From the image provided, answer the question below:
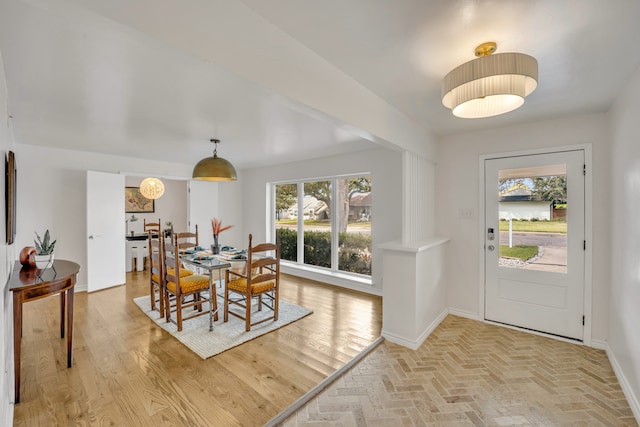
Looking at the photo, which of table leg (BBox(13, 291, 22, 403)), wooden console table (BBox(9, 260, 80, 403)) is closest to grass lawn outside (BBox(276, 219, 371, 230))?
wooden console table (BBox(9, 260, 80, 403))

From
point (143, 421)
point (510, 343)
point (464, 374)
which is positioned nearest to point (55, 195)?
point (143, 421)

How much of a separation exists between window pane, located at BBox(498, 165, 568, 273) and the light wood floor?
1.77 m

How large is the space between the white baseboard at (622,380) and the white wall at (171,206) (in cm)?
800

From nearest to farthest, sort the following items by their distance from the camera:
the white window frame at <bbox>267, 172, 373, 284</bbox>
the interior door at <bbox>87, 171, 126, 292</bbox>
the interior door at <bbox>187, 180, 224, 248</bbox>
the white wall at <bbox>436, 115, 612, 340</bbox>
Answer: the white wall at <bbox>436, 115, 612, 340</bbox> < the interior door at <bbox>87, 171, 126, 292</bbox> < the white window frame at <bbox>267, 172, 373, 284</bbox> < the interior door at <bbox>187, 180, 224, 248</bbox>

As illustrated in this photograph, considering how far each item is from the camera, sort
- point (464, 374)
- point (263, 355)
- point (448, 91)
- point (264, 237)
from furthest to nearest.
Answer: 1. point (264, 237)
2. point (263, 355)
3. point (464, 374)
4. point (448, 91)

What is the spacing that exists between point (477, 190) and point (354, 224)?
2.05 meters

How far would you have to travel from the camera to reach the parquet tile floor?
1.83 meters

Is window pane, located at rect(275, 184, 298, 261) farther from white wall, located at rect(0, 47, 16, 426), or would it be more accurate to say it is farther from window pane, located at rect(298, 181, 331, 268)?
white wall, located at rect(0, 47, 16, 426)

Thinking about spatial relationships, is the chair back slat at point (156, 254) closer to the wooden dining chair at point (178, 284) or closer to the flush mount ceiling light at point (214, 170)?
the wooden dining chair at point (178, 284)

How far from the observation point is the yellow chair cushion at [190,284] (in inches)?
123

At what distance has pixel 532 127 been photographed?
2975mm

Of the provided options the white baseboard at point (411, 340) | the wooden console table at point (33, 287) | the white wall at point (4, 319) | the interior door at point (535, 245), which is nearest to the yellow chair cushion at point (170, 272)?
the wooden console table at point (33, 287)

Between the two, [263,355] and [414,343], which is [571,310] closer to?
[414,343]

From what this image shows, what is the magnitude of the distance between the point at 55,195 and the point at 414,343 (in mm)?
5607
